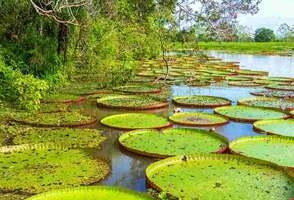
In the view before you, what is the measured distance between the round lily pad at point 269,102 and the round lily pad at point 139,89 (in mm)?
2671

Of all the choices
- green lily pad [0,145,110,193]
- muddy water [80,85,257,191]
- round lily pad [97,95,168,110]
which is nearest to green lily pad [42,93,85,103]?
muddy water [80,85,257,191]

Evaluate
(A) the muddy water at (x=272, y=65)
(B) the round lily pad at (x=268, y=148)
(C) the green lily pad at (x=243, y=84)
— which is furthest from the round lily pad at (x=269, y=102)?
(A) the muddy water at (x=272, y=65)

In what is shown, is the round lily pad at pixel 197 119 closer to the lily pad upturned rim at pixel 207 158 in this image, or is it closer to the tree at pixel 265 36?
the lily pad upturned rim at pixel 207 158

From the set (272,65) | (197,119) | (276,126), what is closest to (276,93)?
(276,126)

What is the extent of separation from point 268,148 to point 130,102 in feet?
14.4

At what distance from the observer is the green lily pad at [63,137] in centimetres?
696

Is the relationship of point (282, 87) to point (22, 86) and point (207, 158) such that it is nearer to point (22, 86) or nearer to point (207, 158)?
point (207, 158)

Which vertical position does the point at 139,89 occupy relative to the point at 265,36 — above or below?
below

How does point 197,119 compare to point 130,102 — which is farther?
point 130,102

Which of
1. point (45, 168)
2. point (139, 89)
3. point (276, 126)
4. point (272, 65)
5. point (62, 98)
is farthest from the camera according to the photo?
point (272, 65)

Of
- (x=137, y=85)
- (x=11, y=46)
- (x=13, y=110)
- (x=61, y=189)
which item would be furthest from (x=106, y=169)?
(x=137, y=85)

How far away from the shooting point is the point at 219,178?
5.38 metres

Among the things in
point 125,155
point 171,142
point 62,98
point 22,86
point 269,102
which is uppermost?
point 22,86

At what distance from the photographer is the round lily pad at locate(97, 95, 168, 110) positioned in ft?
32.8
